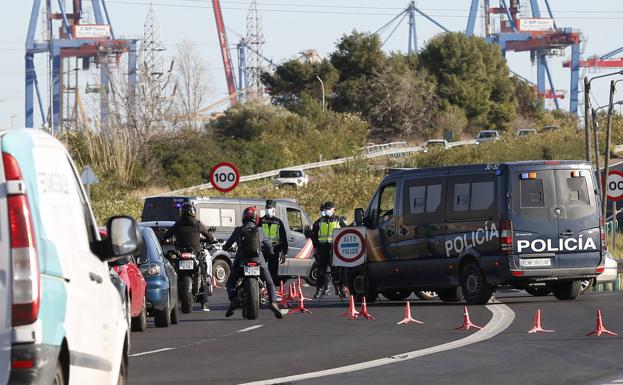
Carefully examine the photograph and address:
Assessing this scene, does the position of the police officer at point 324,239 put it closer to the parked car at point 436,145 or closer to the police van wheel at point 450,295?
the police van wheel at point 450,295

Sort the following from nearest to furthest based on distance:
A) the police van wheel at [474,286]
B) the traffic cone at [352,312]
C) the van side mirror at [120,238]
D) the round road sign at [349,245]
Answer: the van side mirror at [120,238], the traffic cone at [352,312], the police van wheel at [474,286], the round road sign at [349,245]

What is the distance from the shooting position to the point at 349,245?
2523cm

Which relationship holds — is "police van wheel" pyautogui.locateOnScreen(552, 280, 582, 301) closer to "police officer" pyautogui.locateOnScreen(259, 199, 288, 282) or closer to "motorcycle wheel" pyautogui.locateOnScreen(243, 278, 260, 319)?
"police officer" pyautogui.locateOnScreen(259, 199, 288, 282)

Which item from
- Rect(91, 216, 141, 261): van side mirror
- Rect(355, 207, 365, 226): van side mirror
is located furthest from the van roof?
Rect(91, 216, 141, 261): van side mirror

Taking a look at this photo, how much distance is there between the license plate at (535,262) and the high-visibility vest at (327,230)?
14.5ft

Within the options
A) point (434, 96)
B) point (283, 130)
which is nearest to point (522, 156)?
point (283, 130)

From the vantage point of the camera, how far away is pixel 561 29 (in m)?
167

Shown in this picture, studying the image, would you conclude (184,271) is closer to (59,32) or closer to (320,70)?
(320,70)

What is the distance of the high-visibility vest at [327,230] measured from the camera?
2634 cm

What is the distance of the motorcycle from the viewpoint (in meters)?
20.2

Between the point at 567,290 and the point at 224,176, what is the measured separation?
1133cm

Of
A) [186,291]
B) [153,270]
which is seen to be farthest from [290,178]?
[153,270]

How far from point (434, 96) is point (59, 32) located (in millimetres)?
77677

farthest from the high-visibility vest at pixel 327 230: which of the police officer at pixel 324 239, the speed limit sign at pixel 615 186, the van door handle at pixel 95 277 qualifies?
the van door handle at pixel 95 277
